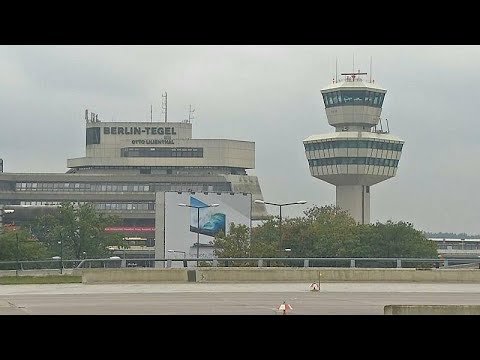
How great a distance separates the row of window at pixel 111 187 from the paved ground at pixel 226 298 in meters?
155

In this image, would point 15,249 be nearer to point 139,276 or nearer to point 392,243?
point 392,243

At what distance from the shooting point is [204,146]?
199 meters

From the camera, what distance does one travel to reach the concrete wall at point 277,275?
136 ft

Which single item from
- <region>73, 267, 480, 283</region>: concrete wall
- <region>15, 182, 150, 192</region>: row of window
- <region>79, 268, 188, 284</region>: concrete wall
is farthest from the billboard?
<region>79, 268, 188, 284</region>: concrete wall

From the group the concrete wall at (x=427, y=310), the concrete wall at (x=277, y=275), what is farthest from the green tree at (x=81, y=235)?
the concrete wall at (x=427, y=310)

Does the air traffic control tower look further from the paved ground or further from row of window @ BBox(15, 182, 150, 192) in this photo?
the paved ground

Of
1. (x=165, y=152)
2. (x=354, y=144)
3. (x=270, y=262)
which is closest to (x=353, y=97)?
(x=354, y=144)

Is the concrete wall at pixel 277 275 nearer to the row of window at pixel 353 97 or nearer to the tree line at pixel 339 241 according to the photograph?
the tree line at pixel 339 241

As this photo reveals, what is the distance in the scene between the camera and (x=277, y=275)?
138 ft

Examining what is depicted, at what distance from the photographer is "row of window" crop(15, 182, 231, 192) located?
194250 mm
